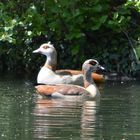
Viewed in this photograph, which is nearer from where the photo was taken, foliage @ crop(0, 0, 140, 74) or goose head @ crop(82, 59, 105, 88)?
goose head @ crop(82, 59, 105, 88)

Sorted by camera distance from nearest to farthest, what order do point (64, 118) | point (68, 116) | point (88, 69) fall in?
point (64, 118) < point (68, 116) < point (88, 69)

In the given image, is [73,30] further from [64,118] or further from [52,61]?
[64,118]

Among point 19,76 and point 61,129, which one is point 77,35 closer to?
point 19,76

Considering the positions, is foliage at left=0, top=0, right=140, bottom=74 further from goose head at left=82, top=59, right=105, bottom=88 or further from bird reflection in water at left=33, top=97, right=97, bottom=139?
bird reflection in water at left=33, top=97, right=97, bottom=139

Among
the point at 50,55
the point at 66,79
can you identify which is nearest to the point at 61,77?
the point at 66,79

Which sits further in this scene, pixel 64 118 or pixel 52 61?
pixel 52 61

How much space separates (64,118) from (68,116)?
0.95ft

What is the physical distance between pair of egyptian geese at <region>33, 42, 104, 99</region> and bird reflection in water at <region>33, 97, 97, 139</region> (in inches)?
13.6

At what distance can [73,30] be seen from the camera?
22672mm

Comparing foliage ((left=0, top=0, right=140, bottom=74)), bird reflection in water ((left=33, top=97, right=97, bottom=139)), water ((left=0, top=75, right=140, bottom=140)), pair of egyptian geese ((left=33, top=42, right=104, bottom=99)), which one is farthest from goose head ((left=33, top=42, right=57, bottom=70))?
bird reflection in water ((left=33, top=97, right=97, bottom=139))

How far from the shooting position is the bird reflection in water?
41.8ft

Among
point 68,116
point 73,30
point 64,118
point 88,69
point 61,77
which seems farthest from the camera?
point 73,30

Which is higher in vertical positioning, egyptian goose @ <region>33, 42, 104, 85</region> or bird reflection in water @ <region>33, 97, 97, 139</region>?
egyptian goose @ <region>33, 42, 104, 85</region>

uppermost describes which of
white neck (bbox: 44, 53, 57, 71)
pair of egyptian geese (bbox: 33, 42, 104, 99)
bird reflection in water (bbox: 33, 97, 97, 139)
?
white neck (bbox: 44, 53, 57, 71)
